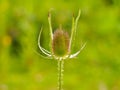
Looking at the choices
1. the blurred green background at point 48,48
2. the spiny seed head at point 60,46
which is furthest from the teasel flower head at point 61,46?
the blurred green background at point 48,48

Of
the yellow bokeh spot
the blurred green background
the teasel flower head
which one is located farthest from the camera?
the yellow bokeh spot

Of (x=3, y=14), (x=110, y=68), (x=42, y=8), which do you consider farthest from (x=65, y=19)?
(x=110, y=68)

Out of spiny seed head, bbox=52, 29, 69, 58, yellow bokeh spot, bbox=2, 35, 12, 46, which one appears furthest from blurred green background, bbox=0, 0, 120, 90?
spiny seed head, bbox=52, 29, 69, 58

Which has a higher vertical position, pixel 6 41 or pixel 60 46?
pixel 60 46

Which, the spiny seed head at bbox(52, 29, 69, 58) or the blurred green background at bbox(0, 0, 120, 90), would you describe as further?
the blurred green background at bbox(0, 0, 120, 90)

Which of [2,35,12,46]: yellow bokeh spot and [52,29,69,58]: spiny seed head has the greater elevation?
[52,29,69,58]: spiny seed head

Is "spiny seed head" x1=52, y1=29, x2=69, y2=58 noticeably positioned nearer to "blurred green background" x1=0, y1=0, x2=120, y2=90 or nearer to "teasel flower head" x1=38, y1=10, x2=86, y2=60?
"teasel flower head" x1=38, y1=10, x2=86, y2=60

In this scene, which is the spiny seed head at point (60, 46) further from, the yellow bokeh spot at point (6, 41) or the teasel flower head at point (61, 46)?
the yellow bokeh spot at point (6, 41)

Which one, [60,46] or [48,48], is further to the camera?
[48,48]

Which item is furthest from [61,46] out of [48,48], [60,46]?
[48,48]

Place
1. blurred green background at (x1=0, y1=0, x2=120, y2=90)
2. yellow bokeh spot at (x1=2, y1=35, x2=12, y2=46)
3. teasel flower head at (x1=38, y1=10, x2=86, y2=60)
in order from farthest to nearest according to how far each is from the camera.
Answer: yellow bokeh spot at (x1=2, y1=35, x2=12, y2=46)
blurred green background at (x1=0, y1=0, x2=120, y2=90)
teasel flower head at (x1=38, y1=10, x2=86, y2=60)

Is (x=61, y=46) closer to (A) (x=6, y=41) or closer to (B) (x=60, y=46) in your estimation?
(B) (x=60, y=46)
